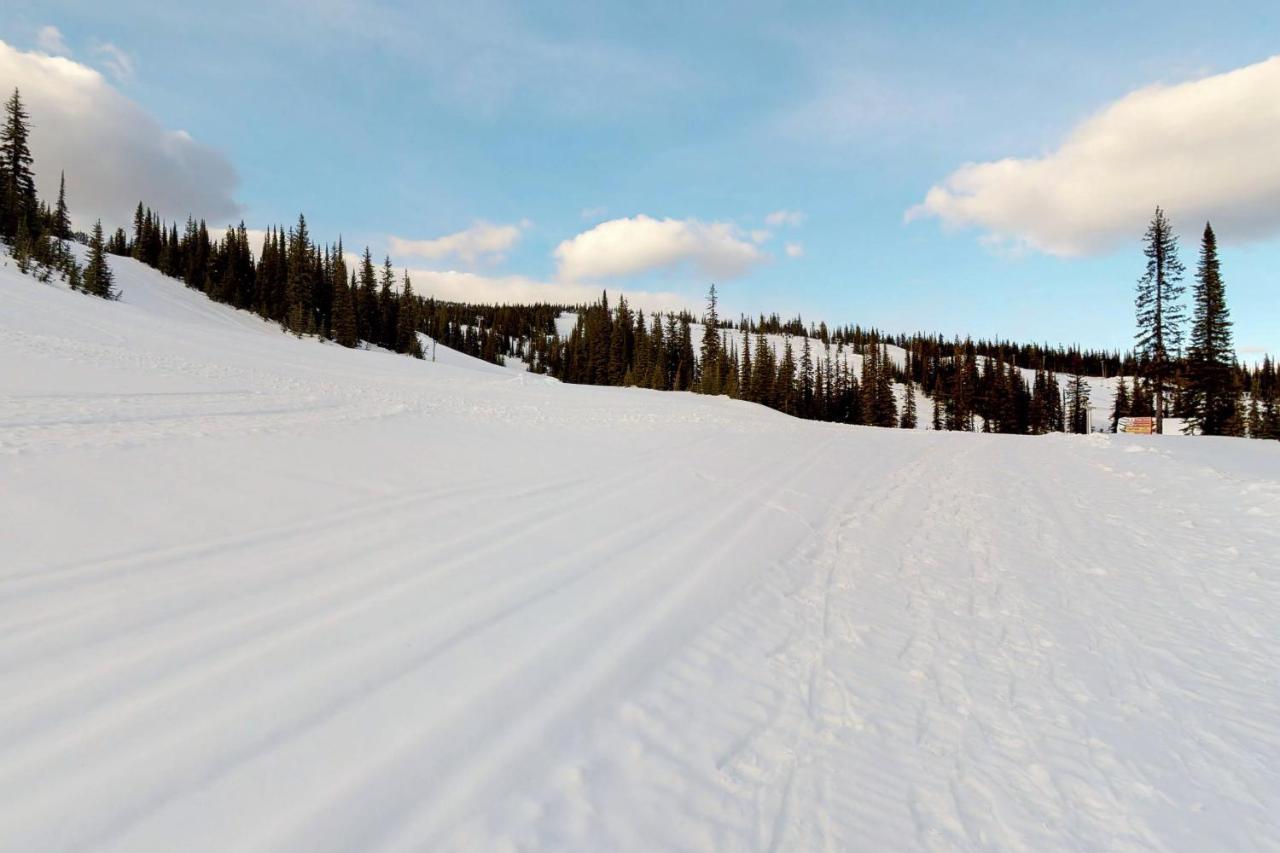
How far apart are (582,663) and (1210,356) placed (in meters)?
54.9

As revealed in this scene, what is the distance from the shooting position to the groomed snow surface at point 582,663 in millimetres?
2875

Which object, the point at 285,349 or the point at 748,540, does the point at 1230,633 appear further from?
the point at 285,349

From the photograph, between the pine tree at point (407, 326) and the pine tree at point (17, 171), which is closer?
the pine tree at point (17, 171)

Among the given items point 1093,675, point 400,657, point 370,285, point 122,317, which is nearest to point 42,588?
point 400,657

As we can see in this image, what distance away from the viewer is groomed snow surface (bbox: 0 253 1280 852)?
2.88m

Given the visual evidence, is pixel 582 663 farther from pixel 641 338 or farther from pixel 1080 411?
pixel 1080 411

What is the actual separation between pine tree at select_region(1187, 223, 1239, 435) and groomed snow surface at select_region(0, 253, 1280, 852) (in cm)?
4217

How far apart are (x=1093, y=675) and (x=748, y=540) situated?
13.0 ft

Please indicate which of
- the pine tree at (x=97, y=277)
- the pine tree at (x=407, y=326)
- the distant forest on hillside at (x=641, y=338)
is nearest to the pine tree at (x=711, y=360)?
the distant forest on hillside at (x=641, y=338)

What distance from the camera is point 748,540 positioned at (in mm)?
7902

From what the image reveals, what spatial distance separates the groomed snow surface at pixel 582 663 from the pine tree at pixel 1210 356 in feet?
138

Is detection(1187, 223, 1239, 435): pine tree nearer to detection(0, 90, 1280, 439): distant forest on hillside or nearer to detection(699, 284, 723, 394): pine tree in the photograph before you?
detection(0, 90, 1280, 439): distant forest on hillside

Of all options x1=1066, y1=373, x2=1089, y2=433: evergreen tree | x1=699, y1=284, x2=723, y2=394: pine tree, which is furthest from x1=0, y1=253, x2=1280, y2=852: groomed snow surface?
x1=1066, y1=373, x2=1089, y2=433: evergreen tree

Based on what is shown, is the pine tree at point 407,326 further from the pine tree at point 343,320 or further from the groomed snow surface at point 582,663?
the groomed snow surface at point 582,663
